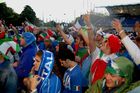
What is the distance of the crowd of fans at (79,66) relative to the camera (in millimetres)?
4578

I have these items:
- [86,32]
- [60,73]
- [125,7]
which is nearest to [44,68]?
[60,73]

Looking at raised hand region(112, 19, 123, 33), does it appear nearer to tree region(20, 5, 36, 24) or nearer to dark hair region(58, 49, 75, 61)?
dark hair region(58, 49, 75, 61)

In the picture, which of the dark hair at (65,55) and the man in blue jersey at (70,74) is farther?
the dark hair at (65,55)

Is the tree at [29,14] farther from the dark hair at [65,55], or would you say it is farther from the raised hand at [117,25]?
the raised hand at [117,25]

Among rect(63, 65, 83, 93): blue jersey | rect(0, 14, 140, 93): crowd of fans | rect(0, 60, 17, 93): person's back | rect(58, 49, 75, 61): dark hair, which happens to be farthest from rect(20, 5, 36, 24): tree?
rect(0, 60, 17, 93): person's back

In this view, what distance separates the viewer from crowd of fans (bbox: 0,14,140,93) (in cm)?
458

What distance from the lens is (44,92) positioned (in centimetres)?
482

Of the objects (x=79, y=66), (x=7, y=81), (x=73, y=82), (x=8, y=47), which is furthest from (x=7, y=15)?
(x=7, y=81)

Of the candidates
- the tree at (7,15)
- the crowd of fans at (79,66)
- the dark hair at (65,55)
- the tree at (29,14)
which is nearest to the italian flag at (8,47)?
the crowd of fans at (79,66)

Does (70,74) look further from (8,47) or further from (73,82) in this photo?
(8,47)

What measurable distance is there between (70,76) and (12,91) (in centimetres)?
97

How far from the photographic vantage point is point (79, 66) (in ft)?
21.5

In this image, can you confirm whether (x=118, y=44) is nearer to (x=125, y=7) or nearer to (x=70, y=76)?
(x=70, y=76)

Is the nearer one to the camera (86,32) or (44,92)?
(44,92)
